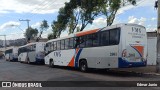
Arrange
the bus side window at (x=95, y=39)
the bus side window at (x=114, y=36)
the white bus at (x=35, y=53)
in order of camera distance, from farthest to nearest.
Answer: the white bus at (x=35, y=53) < the bus side window at (x=95, y=39) < the bus side window at (x=114, y=36)

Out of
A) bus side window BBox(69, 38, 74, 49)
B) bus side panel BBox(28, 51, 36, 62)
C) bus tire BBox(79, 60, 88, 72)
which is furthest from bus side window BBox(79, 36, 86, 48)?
bus side panel BBox(28, 51, 36, 62)

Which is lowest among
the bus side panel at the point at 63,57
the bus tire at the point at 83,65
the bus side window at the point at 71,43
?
the bus tire at the point at 83,65

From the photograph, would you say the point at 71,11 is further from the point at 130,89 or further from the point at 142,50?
the point at 130,89

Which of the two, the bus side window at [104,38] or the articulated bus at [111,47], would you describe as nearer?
the articulated bus at [111,47]

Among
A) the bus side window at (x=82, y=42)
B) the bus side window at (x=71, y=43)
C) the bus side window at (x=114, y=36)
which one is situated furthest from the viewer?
the bus side window at (x=71, y=43)

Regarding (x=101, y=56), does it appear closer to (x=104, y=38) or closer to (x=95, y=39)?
(x=104, y=38)

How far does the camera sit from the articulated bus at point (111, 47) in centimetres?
1773

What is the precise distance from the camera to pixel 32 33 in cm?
8794

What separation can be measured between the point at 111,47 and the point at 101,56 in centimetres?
144

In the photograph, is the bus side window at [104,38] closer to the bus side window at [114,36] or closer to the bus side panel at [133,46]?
the bus side window at [114,36]

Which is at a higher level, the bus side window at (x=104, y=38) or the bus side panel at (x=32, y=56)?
the bus side window at (x=104, y=38)

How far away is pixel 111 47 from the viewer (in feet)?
60.6

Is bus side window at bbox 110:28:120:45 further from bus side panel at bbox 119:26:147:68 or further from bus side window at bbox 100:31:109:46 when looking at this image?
bus side window at bbox 100:31:109:46

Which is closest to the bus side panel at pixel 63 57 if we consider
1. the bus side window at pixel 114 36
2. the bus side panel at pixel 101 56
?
the bus side panel at pixel 101 56
